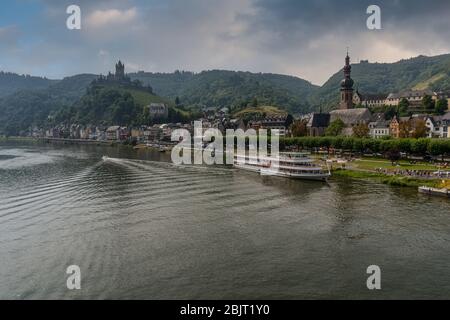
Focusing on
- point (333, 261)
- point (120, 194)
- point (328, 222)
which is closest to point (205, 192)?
point (120, 194)

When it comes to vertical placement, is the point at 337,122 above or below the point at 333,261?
above

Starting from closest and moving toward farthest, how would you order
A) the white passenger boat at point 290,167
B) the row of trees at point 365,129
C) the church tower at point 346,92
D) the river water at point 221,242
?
1. the river water at point 221,242
2. the white passenger boat at point 290,167
3. the row of trees at point 365,129
4. the church tower at point 346,92

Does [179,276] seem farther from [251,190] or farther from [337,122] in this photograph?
[337,122]

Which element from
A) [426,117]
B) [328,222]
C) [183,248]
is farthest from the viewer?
[426,117]

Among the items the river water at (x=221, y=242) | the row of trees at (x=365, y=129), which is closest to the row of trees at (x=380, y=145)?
the row of trees at (x=365, y=129)

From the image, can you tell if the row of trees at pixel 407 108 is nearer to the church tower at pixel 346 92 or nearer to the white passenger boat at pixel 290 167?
the church tower at pixel 346 92

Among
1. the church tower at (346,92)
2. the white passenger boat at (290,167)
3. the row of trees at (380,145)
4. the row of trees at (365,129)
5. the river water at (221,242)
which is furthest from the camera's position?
the church tower at (346,92)
